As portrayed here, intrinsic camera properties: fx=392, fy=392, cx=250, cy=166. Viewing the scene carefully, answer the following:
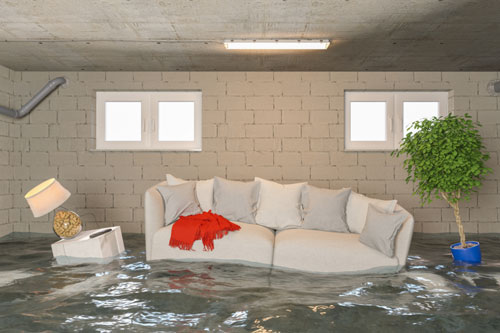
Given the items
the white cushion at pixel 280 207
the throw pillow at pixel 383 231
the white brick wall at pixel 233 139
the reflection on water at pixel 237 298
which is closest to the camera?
the reflection on water at pixel 237 298

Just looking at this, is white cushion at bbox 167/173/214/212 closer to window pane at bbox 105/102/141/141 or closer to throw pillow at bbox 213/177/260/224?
throw pillow at bbox 213/177/260/224

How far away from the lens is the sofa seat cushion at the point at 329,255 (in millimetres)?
3664

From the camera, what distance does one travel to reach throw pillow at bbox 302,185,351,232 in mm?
4199

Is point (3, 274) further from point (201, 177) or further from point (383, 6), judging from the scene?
point (383, 6)

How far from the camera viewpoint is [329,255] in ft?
12.3

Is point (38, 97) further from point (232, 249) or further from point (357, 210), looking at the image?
point (357, 210)

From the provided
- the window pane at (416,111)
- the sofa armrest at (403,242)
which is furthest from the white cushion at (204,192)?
the window pane at (416,111)

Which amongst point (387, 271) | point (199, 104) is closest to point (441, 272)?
point (387, 271)

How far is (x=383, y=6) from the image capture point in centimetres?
365

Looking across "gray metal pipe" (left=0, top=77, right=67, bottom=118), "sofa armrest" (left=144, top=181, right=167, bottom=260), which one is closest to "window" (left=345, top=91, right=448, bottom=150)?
"sofa armrest" (left=144, top=181, right=167, bottom=260)

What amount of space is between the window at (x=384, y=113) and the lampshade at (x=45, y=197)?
13.4 ft

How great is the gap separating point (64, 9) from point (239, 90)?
288cm

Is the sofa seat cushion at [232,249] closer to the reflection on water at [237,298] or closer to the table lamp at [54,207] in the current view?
the reflection on water at [237,298]

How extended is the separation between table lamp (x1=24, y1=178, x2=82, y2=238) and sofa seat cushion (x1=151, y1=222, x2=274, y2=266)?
969 mm
